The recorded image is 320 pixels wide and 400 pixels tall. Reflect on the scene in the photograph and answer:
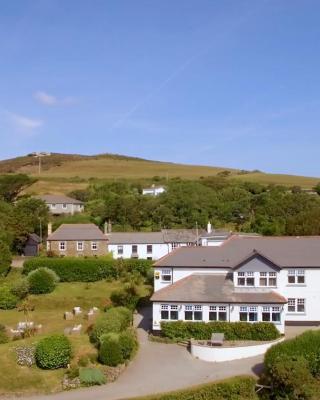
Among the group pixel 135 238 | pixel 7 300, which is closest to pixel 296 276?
pixel 7 300

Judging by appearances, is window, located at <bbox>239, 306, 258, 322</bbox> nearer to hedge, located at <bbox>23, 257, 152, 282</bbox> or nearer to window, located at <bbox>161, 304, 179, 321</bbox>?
window, located at <bbox>161, 304, 179, 321</bbox>

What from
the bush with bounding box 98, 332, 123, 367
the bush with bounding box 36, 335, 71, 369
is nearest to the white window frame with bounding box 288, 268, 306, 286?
the bush with bounding box 98, 332, 123, 367

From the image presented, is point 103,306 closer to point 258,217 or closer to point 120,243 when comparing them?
point 120,243

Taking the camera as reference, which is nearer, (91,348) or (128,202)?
(91,348)


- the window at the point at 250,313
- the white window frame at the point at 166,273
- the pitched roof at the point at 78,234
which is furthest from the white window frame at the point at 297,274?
the pitched roof at the point at 78,234

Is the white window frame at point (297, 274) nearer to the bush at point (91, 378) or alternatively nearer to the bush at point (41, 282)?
the bush at point (91, 378)

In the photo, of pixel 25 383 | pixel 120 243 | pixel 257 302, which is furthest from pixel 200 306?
pixel 120 243

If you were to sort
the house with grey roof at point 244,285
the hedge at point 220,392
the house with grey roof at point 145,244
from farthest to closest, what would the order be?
the house with grey roof at point 145,244
the house with grey roof at point 244,285
the hedge at point 220,392
